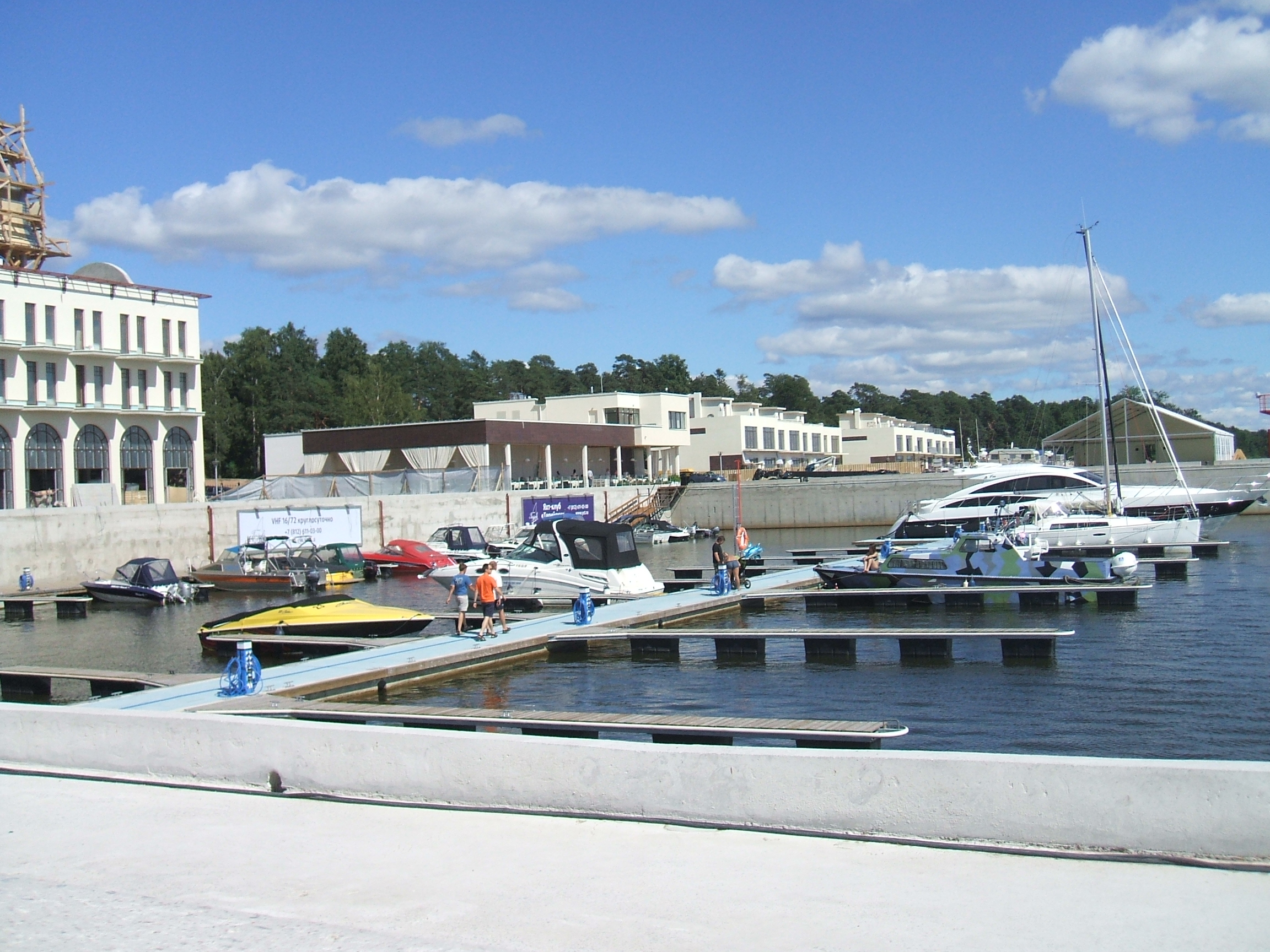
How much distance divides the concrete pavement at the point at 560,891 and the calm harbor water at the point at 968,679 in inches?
289

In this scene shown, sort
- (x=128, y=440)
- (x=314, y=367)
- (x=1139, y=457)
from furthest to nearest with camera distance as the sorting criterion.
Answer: (x=314, y=367) → (x=1139, y=457) → (x=128, y=440)

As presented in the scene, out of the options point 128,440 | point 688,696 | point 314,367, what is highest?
point 314,367

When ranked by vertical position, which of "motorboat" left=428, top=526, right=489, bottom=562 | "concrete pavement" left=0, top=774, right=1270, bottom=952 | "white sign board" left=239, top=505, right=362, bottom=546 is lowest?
"concrete pavement" left=0, top=774, right=1270, bottom=952

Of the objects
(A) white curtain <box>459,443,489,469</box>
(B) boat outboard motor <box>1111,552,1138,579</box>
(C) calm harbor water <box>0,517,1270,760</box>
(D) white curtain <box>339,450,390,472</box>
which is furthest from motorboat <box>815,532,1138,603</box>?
(D) white curtain <box>339,450,390,472</box>

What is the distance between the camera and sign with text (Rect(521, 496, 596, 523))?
199 ft

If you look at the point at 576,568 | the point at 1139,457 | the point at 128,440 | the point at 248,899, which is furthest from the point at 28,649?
the point at 1139,457

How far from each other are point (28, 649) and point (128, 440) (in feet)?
131

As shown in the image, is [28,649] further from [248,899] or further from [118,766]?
[248,899]

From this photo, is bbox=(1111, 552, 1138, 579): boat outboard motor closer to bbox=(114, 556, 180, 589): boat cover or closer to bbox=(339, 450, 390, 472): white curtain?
bbox=(114, 556, 180, 589): boat cover

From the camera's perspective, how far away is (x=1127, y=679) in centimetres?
1919

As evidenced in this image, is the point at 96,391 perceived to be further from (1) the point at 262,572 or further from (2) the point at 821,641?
(2) the point at 821,641

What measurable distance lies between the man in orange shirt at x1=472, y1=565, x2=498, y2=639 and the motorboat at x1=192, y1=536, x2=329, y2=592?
65.5 ft

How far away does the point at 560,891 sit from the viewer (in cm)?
758

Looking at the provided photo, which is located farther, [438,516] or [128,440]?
[128,440]
